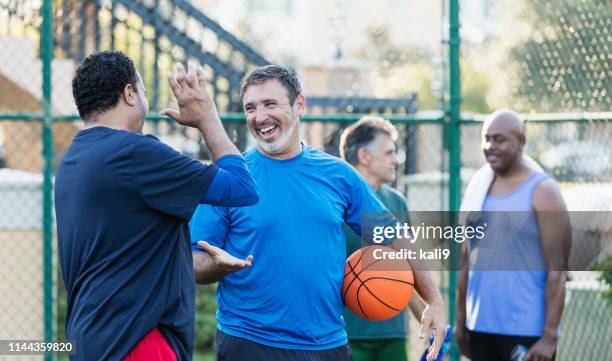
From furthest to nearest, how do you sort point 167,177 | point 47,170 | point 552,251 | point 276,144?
point 47,170
point 552,251
point 276,144
point 167,177

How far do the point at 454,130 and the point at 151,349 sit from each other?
3829 mm

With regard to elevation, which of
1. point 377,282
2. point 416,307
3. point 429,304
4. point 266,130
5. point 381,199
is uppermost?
point 266,130

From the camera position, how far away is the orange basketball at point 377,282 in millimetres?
4668

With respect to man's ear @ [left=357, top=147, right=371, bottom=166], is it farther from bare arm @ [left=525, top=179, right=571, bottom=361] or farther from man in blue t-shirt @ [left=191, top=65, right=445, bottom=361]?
man in blue t-shirt @ [left=191, top=65, right=445, bottom=361]

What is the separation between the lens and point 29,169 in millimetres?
9672

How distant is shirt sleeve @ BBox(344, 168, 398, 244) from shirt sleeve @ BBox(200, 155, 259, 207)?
977 millimetres

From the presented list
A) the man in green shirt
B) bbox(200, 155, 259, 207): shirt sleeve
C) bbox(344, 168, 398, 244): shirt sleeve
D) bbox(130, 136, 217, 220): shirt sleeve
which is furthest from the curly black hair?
the man in green shirt

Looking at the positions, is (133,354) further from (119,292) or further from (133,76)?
(133,76)

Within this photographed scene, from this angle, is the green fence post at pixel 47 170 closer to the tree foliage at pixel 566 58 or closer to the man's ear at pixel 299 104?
the man's ear at pixel 299 104

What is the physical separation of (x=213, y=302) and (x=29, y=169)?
261cm

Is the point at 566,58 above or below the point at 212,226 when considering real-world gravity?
above

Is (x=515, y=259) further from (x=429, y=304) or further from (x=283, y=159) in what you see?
(x=283, y=159)

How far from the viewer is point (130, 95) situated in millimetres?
3932

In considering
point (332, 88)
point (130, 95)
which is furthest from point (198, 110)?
point (332, 88)
